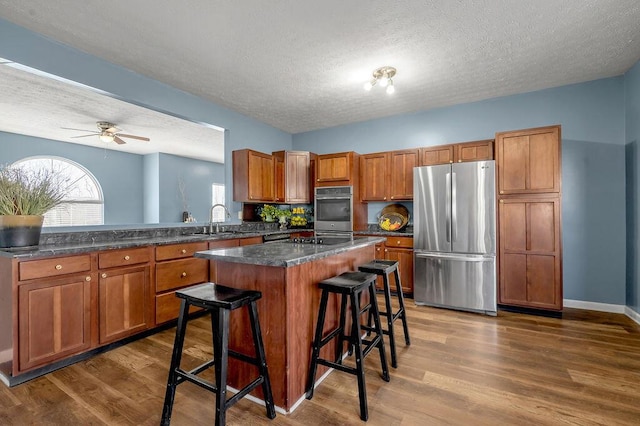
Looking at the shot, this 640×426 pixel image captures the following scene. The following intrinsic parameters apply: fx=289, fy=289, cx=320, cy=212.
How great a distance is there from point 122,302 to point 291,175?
306 centimetres

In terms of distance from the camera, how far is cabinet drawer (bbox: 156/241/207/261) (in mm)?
2853

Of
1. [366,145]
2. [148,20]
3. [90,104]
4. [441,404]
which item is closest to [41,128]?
[90,104]

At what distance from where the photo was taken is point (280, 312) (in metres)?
1.73

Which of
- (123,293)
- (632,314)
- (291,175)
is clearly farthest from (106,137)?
(632,314)

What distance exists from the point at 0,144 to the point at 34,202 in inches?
198

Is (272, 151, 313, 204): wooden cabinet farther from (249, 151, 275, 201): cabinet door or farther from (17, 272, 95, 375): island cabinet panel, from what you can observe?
(17, 272, 95, 375): island cabinet panel

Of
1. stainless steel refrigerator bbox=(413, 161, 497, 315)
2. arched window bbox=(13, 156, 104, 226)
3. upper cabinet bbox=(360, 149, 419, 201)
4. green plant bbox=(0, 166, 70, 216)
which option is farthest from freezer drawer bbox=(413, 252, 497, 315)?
arched window bbox=(13, 156, 104, 226)

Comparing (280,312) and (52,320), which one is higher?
(280,312)

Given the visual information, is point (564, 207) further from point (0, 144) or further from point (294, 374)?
point (0, 144)

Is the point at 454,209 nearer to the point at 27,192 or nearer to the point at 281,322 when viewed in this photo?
the point at 281,322

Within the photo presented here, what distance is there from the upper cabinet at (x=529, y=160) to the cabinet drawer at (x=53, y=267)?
4.28m

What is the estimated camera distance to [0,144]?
5434 mm

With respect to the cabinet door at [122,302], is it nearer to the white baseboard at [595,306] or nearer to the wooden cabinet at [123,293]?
the wooden cabinet at [123,293]

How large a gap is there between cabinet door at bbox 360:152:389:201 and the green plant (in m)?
3.67
